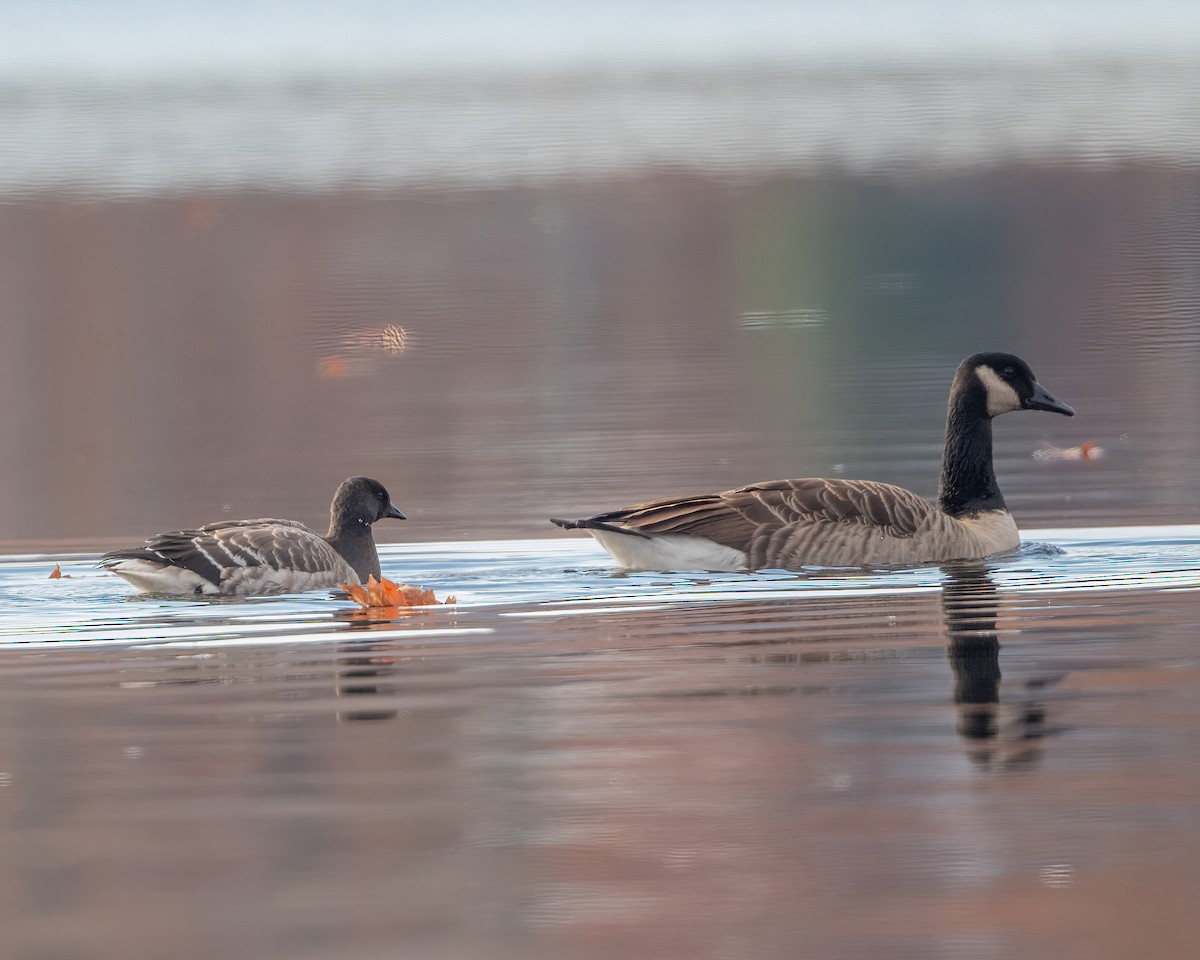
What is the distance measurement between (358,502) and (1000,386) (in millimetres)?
4814

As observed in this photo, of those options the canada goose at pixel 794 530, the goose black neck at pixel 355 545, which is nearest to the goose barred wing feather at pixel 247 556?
the goose black neck at pixel 355 545

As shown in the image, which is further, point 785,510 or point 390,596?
point 785,510

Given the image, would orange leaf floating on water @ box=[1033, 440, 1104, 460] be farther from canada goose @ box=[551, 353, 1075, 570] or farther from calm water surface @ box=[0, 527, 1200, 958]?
calm water surface @ box=[0, 527, 1200, 958]

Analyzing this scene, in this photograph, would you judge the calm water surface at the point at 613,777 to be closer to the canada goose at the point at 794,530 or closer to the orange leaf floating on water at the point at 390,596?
the orange leaf floating on water at the point at 390,596

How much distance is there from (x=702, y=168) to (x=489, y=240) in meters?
14.1

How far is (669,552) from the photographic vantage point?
14.0m

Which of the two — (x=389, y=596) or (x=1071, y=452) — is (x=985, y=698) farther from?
(x=1071, y=452)

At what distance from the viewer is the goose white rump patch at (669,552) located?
13.9 metres

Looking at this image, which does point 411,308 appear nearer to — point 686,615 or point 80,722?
point 686,615

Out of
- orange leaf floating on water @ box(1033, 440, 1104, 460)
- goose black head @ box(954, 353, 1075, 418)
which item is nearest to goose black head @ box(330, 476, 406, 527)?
goose black head @ box(954, 353, 1075, 418)

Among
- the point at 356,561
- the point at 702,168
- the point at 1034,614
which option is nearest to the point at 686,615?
the point at 1034,614

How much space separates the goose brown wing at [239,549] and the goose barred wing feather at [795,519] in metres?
2.07

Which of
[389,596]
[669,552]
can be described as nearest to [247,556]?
[389,596]

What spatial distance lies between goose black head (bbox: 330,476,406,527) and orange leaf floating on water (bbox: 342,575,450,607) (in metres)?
1.26
